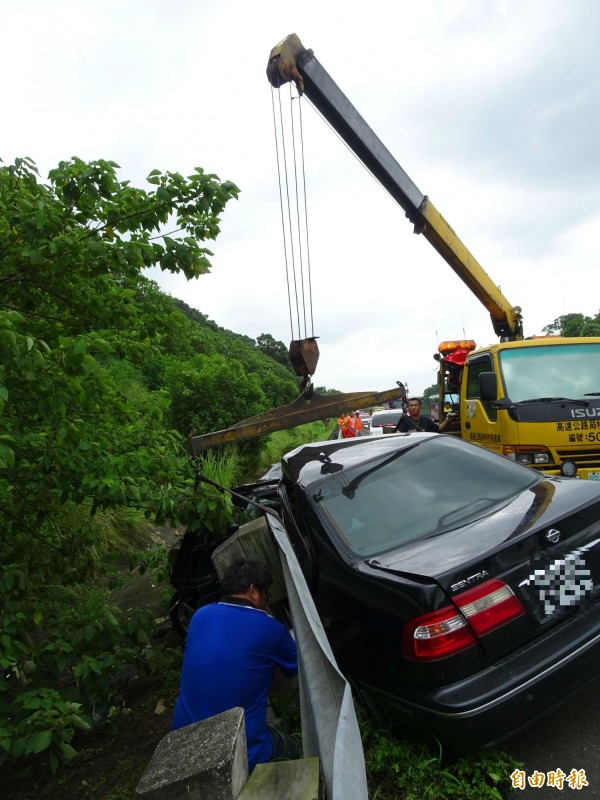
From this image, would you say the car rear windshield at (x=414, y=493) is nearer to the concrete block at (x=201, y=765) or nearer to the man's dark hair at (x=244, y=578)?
the man's dark hair at (x=244, y=578)

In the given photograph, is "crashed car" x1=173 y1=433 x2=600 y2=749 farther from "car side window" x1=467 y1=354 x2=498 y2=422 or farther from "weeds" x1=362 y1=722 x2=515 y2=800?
"car side window" x1=467 y1=354 x2=498 y2=422

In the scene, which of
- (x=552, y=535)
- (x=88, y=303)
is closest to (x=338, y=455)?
(x=552, y=535)

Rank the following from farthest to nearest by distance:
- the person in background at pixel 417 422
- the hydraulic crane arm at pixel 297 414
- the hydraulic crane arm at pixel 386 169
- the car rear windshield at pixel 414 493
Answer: the person in background at pixel 417 422 < the hydraulic crane arm at pixel 386 169 < the hydraulic crane arm at pixel 297 414 < the car rear windshield at pixel 414 493

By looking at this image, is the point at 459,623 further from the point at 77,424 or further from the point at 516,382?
the point at 516,382

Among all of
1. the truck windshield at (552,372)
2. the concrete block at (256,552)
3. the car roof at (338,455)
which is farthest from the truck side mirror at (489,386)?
the concrete block at (256,552)

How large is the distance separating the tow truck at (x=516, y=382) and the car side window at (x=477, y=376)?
1 cm

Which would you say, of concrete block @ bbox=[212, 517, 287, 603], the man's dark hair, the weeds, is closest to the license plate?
the weeds

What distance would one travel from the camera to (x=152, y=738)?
377cm

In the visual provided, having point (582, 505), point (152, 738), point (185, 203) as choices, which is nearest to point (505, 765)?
point (582, 505)

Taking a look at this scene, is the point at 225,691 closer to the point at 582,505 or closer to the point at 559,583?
the point at 559,583

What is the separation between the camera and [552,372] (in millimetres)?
6199

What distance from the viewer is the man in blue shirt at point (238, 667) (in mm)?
2598

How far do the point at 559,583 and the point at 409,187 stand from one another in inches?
290

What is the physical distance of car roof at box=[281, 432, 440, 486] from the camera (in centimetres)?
368
